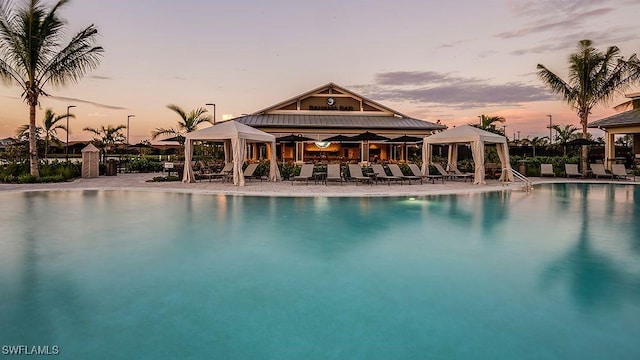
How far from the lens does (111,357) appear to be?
10.4 ft

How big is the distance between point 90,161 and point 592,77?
29.7m

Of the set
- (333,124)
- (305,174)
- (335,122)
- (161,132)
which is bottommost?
(305,174)

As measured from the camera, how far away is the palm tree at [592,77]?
23641 millimetres

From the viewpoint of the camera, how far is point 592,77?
23.9 meters

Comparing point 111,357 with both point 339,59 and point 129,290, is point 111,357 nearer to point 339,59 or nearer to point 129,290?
point 129,290

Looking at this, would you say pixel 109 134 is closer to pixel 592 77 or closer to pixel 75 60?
pixel 75 60

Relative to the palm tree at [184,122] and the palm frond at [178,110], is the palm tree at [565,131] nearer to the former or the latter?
the palm tree at [184,122]

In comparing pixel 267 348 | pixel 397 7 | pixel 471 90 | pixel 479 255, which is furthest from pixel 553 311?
pixel 471 90

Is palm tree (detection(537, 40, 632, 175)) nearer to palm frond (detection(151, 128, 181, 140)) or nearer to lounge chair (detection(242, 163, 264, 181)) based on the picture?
lounge chair (detection(242, 163, 264, 181))

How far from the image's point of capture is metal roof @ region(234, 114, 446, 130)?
2608 cm

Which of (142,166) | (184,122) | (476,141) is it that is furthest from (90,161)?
(476,141)

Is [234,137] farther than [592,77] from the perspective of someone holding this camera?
No

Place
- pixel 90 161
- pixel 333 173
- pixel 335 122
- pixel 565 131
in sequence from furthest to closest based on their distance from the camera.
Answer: pixel 565 131 < pixel 335 122 < pixel 90 161 < pixel 333 173

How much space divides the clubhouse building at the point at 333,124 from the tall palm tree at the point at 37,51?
10220 millimetres
